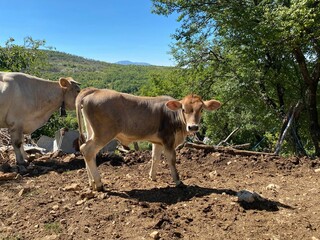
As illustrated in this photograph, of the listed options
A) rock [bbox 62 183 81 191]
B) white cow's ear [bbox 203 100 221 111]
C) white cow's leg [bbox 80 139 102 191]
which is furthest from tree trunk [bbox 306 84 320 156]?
rock [bbox 62 183 81 191]

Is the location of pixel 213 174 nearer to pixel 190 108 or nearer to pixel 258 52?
pixel 190 108

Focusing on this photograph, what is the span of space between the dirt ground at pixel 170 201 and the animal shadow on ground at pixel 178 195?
0.01m

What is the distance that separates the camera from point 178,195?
605cm

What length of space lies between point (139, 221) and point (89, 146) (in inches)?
70.8

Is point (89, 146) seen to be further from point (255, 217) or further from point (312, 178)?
point (312, 178)

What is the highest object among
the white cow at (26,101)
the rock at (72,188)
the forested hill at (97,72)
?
the forested hill at (97,72)

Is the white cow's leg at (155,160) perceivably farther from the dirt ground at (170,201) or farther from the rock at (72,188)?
the rock at (72,188)

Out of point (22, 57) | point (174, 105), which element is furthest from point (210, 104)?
point (22, 57)

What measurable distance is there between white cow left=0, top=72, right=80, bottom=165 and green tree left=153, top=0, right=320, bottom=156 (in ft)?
20.0

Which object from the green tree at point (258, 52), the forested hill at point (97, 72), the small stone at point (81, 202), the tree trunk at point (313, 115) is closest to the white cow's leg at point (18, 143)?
the small stone at point (81, 202)

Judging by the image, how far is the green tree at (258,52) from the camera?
10.6m

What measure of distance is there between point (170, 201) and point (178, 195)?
0.85ft

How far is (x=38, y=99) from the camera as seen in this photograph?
9.61m

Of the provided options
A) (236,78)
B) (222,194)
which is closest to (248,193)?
(222,194)
